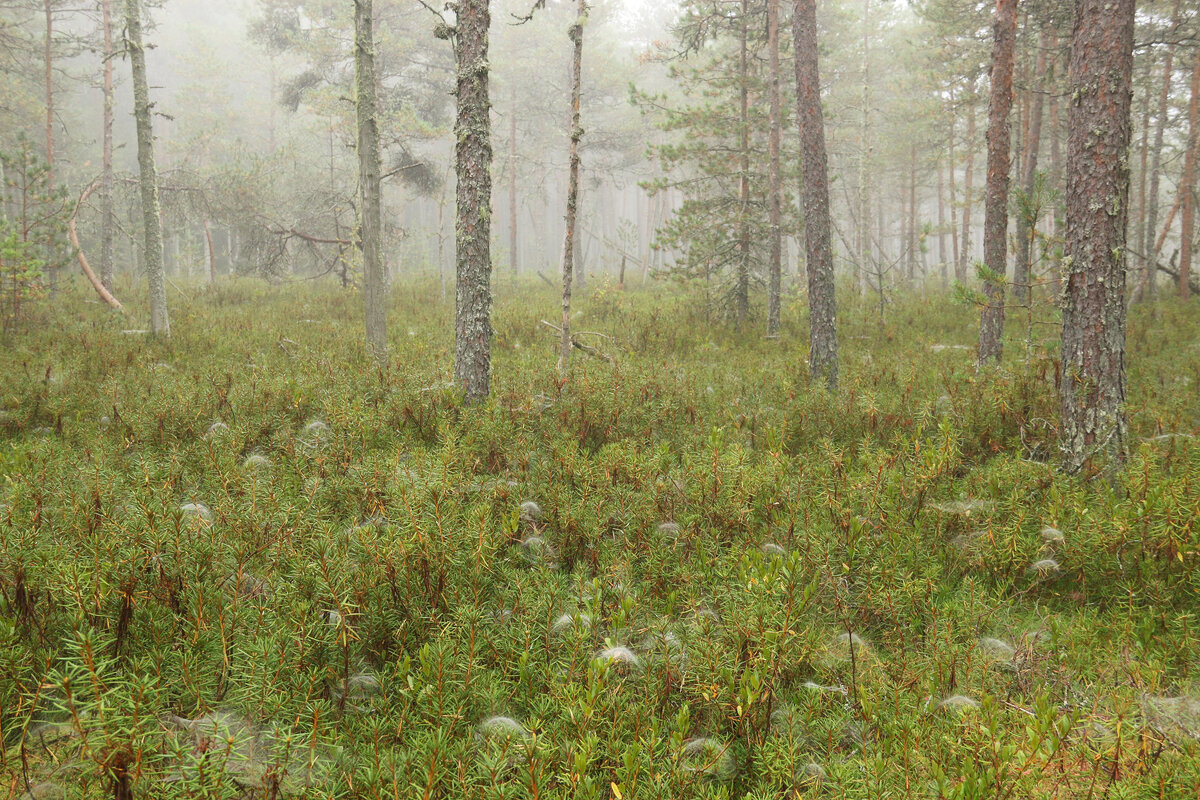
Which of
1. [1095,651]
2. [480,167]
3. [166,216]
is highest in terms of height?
[166,216]

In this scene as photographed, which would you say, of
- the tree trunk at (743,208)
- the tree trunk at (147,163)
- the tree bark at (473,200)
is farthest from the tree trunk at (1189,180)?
the tree trunk at (147,163)

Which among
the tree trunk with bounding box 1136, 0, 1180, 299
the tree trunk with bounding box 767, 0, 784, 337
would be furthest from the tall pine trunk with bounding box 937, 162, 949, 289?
the tree trunk with bounding box 767, 0, 784, 337

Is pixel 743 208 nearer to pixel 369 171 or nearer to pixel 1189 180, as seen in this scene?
pixel 369 171

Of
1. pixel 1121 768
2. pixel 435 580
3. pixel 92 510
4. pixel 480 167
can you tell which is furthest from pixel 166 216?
pixel 1121 768

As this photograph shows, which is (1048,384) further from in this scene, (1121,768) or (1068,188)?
(1121,768)

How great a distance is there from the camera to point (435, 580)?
3.03m

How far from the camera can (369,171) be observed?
9883 millimetres

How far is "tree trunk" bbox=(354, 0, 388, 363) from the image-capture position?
9578mm

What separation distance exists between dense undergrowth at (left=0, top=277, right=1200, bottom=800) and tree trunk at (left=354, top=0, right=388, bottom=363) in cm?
364

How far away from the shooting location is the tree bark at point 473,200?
6375 mm

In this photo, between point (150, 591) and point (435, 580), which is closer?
point (150, 591)

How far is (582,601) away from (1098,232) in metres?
4.85

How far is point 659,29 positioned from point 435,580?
168ft

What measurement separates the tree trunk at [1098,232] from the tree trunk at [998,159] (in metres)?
4.32
